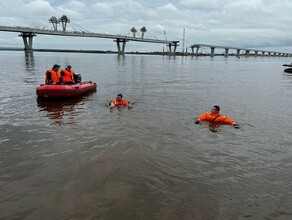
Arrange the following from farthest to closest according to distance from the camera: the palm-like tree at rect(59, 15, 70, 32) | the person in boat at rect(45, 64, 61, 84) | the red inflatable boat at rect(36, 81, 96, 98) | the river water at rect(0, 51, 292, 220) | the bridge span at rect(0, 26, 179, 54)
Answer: the palm-like tree at rect(59, 15, 70, 32)
the bridge span at rect(0, 26, 179, 54)
the person in boat at rect(45, 64, 61, 84)
the red inflatable boat at rect(36, 81, 96, 98)
the river water at rect(0, 51, 292, 220)

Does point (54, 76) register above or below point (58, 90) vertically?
above

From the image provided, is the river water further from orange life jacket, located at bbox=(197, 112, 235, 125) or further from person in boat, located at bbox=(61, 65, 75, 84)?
person in boat, located at bbox=(61, 65, 75, 84)

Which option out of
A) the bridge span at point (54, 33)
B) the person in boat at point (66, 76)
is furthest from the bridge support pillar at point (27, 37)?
the person in boat at point (66, 76)

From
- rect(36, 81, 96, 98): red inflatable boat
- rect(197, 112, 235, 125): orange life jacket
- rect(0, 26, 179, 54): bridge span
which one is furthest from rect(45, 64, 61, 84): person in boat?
rect(0, 26, 179, 54): bridge span

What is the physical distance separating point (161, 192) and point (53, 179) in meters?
2.52

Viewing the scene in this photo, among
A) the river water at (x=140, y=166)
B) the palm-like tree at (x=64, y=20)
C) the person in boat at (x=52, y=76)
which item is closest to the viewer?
the river water at (x=140, y=166)

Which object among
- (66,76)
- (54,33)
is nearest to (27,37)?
(54,33)

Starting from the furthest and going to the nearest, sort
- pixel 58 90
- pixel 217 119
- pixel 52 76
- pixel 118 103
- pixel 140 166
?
pixel 52 76
pixel 58 90
pixel 118 103
pixel 217 119
pixel 140 166

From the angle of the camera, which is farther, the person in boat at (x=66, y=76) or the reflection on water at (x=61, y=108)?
the person in boat at (x=66, y=76)

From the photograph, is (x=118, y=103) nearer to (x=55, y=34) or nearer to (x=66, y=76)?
(x=66, y=76)

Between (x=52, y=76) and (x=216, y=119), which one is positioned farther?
(x=52, y=76)

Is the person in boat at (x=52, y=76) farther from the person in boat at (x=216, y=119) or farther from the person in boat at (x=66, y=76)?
the person in boat at (x=216, y=119)

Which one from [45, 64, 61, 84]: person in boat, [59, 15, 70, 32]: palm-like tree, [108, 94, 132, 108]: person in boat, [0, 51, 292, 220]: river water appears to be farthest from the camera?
[59, 15, 70, 32]: palm-like tree

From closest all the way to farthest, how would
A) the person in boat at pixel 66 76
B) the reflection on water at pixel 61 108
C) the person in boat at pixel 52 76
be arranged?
the reflection on water at pixel 61 108, the person in boat at pixel 52 76, the person in boat at pixel 66 76
